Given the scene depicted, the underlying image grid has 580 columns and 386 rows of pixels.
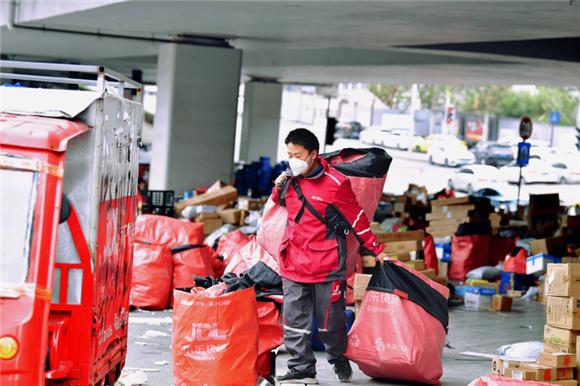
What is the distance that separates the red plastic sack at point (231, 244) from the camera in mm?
9156

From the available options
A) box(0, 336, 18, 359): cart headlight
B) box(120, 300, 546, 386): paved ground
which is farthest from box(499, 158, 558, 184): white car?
box(0, 336, 18, 359): cart headlight

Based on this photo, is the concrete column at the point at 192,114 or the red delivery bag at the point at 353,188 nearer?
the red delivery bag at the point at 353,188

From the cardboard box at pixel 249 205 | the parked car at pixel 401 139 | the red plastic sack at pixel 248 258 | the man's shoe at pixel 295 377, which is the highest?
the parked car at pixel 401 139

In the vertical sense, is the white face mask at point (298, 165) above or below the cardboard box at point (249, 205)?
above

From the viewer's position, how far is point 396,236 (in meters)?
8.38

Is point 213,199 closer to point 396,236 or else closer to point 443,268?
point 443,268

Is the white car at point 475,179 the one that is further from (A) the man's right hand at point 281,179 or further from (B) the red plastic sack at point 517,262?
(A) the man's right hand at point 281,179

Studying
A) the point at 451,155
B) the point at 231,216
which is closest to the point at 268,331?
the point at 231,216

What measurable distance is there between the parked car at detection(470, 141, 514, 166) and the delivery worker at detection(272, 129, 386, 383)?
39.5 m

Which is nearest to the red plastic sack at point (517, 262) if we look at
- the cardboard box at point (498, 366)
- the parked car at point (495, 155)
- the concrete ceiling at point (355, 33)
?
the concrete ceiling at point (355, 33)

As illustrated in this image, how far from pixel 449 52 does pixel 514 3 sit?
627 cm

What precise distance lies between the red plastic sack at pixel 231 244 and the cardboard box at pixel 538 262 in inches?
145

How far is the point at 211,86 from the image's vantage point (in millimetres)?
15648

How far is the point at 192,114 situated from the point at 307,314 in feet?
36.8
